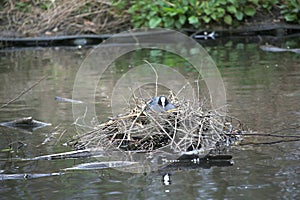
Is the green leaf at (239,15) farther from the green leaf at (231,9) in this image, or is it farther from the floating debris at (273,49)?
the floating debris at (273,49)

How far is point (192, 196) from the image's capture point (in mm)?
5172

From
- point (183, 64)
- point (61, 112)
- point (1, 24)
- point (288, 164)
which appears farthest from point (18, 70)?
point (288, 164)

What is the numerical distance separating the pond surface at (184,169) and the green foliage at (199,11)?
214 inches

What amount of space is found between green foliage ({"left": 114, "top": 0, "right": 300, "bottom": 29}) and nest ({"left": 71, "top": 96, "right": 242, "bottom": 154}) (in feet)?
38.7

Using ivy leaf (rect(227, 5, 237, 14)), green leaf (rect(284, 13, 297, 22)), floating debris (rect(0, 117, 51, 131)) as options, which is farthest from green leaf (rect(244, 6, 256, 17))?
floating debris (rect(0, 117, 51, 131))

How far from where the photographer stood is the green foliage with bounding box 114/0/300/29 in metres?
18.6

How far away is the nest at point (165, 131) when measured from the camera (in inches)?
253

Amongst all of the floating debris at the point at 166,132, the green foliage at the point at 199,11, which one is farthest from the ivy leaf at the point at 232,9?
the floating debris at the point at 166,132

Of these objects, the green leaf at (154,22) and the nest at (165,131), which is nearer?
the nest at (165,131)

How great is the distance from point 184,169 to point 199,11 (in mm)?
13155

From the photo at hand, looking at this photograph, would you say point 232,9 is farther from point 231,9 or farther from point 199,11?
point 199,11

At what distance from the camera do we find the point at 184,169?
593 cm

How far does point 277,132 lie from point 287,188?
6.02ft

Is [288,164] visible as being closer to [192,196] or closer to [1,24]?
[192,196]
